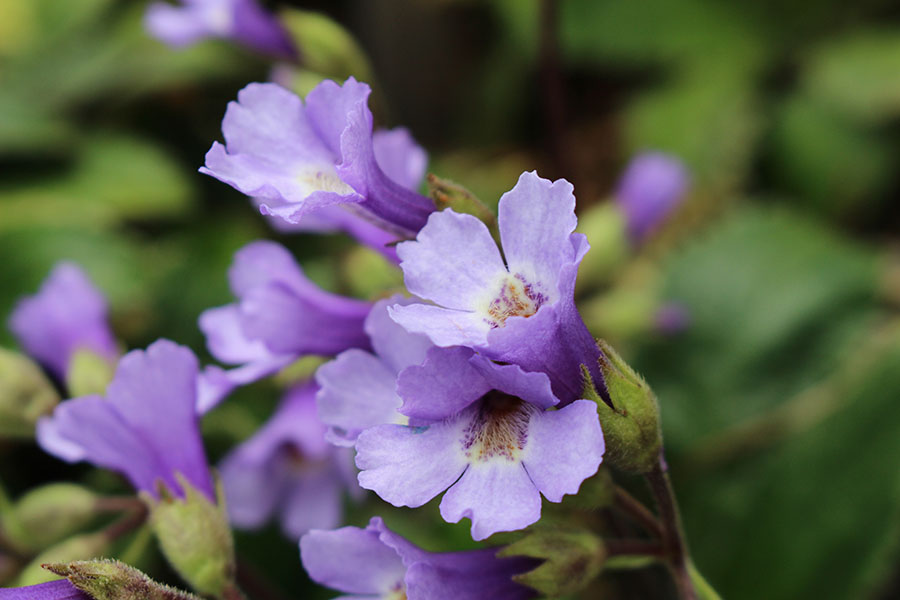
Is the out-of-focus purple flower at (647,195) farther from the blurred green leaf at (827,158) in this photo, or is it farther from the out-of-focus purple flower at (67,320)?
the out-of-focus purple flower at (67,320)

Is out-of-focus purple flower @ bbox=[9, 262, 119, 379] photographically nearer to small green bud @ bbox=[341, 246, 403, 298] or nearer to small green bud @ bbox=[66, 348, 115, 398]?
small green bud @ bbox=[66, 348, 115, 398]

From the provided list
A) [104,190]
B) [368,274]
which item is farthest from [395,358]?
[104,190]

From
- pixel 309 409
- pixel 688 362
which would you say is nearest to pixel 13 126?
pixel 309 409

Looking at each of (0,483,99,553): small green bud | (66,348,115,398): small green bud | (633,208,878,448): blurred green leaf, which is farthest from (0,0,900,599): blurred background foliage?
(66,348,115,398): small green bud

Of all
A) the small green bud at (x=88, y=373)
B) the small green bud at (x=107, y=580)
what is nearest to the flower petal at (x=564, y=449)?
the small green bud at (x=107, y=580)

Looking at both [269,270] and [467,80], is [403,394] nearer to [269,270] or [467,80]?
[269,270]
